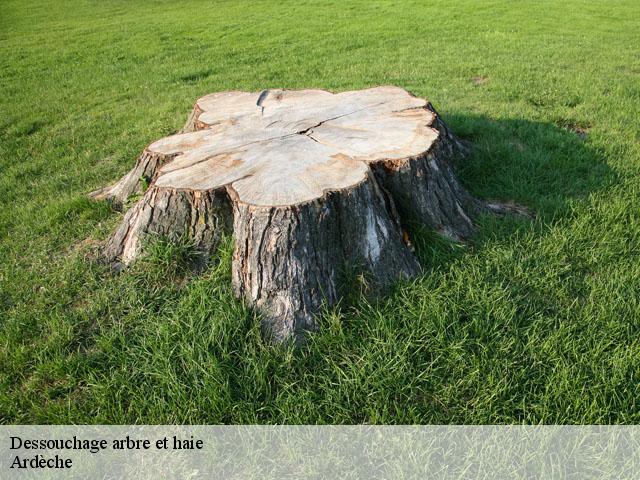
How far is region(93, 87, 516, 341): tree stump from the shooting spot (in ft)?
9.43

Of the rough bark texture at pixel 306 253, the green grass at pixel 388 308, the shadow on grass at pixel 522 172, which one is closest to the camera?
the green grass at pixel 388 308

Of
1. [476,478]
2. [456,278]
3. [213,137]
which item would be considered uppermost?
[213,137]

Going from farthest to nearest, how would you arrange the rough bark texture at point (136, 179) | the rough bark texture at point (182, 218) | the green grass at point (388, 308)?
the rough bark texture at point (136, 179), the rough bark texture at point (182, 218), the green grass at point (388, 308)

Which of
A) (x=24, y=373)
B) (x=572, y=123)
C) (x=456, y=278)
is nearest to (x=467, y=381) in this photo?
(x=456, y=278)

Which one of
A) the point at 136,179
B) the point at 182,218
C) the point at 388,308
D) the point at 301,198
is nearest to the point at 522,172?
the point at 388,308

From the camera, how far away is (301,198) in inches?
113

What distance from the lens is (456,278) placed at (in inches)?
124

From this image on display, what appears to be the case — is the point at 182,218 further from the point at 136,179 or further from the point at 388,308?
the point at 388,308

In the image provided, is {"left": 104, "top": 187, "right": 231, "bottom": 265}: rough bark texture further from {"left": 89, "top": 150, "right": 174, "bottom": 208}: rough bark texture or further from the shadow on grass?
the shadow on grass

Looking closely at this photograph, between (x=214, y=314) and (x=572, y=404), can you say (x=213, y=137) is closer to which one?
(x=214, y=314)

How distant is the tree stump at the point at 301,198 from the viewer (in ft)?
9.43

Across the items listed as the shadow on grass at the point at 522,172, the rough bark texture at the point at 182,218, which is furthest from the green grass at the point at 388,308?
the rough bark texture at the point at 182,218

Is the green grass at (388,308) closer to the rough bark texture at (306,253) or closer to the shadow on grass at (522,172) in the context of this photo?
the shadow on grass at (522,172)

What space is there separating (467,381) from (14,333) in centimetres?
267
